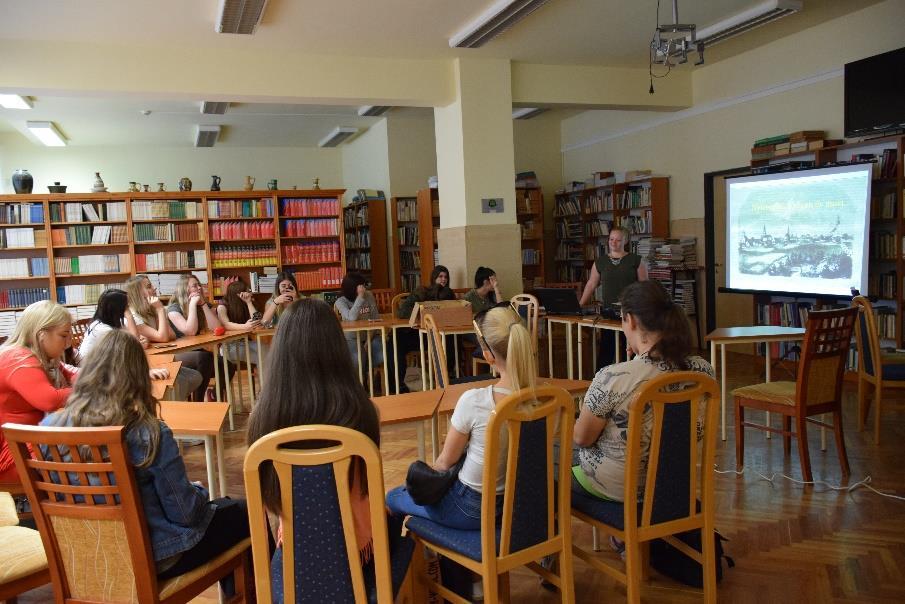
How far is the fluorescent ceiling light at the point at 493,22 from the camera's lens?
17.8 feet

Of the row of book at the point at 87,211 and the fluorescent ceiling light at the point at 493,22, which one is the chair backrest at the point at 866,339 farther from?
the row of book at the point at 87,211

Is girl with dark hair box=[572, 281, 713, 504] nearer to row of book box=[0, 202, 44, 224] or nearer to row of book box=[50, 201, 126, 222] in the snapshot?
row of book box=[50, 201, 126, 222]

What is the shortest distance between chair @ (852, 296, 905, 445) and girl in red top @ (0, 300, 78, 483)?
165 inches

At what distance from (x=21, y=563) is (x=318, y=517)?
1.08 m

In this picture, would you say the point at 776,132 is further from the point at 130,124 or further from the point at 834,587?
the point at 130,124

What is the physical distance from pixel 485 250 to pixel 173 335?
3.20 meters

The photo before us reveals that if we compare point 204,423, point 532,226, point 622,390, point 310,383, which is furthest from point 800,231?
point 310,383

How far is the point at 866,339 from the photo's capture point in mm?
4723

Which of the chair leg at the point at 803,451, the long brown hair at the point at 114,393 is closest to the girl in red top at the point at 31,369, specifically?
the long brown hair at the point at 114,393

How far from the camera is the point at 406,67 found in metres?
6.95

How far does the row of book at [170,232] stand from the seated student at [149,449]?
7294 mm

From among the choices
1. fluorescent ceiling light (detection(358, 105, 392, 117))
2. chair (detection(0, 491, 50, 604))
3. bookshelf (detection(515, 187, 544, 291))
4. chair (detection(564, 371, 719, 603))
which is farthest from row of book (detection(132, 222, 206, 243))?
chair (detection(564, 371, 719, 603))

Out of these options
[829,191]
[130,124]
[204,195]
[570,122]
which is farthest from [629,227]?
[130,124]

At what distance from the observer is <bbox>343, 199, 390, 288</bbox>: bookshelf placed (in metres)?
10.3
